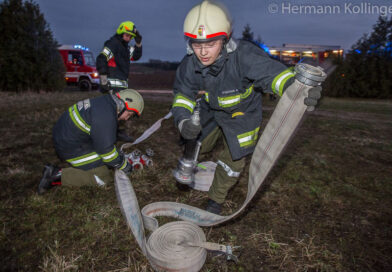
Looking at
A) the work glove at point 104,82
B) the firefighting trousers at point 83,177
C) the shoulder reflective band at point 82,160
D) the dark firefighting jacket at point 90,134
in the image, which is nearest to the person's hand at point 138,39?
the work glove at point 104,82

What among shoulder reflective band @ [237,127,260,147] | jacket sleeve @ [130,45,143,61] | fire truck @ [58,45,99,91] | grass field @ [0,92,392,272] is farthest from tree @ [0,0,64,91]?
shoulder reflective band @ [237,127,260,147]

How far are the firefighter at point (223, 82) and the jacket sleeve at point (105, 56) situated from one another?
11.3 feet

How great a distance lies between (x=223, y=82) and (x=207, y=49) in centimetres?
39

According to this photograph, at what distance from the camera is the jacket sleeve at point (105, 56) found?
5652 mm

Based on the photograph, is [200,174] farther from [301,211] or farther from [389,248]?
[389,248]

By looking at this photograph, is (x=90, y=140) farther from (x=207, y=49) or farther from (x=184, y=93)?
(x=207, y=49)

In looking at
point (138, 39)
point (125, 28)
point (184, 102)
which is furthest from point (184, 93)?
point (138, 39)

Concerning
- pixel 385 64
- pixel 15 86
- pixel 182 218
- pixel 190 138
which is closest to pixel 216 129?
pixel 190 138

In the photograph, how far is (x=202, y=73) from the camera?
2674 mm

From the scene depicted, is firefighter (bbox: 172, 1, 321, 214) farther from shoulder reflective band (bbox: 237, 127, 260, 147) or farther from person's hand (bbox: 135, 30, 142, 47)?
person's hand (bbox: 135, 30, 142, 47)

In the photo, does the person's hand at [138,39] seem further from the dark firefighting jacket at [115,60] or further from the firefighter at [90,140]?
the firefighter at [90,140]

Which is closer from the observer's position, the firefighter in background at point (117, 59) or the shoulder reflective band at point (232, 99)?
the shoulder reflective band at point (232, 99)

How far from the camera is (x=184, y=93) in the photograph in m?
2.83

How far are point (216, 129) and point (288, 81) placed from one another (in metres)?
1.21
